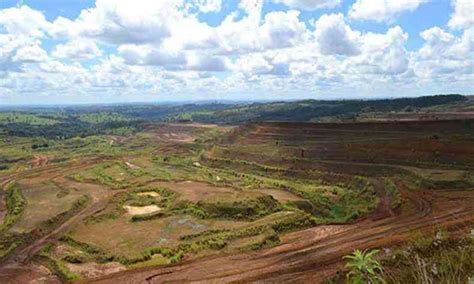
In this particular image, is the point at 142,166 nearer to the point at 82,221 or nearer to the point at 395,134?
the point at 82,221

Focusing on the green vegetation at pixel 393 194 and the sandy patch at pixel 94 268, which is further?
the green vegetation at pixel 393 194

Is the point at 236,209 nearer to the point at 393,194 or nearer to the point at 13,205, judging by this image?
the point at 393,194

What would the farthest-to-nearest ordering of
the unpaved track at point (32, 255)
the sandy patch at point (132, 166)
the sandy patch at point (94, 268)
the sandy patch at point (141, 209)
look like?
the sandy patch at point (132, 166)
the sandy patch at point (141, 209)
the sandy patch at point (94, 268)
the unpaved track at point (32, 255)

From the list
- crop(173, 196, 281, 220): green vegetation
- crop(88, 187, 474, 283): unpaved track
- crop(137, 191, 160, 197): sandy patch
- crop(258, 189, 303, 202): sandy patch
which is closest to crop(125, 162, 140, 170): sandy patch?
crop(137, 191, 160, 197): sandy patch

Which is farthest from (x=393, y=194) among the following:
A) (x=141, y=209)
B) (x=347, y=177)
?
(x=141, y=209)

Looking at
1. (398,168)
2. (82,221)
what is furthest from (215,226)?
(398,168)

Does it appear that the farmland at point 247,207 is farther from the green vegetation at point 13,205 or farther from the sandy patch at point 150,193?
the green vegetation at point 13,205

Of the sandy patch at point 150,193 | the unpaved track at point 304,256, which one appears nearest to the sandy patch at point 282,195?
the unpaved track at point 304,256
